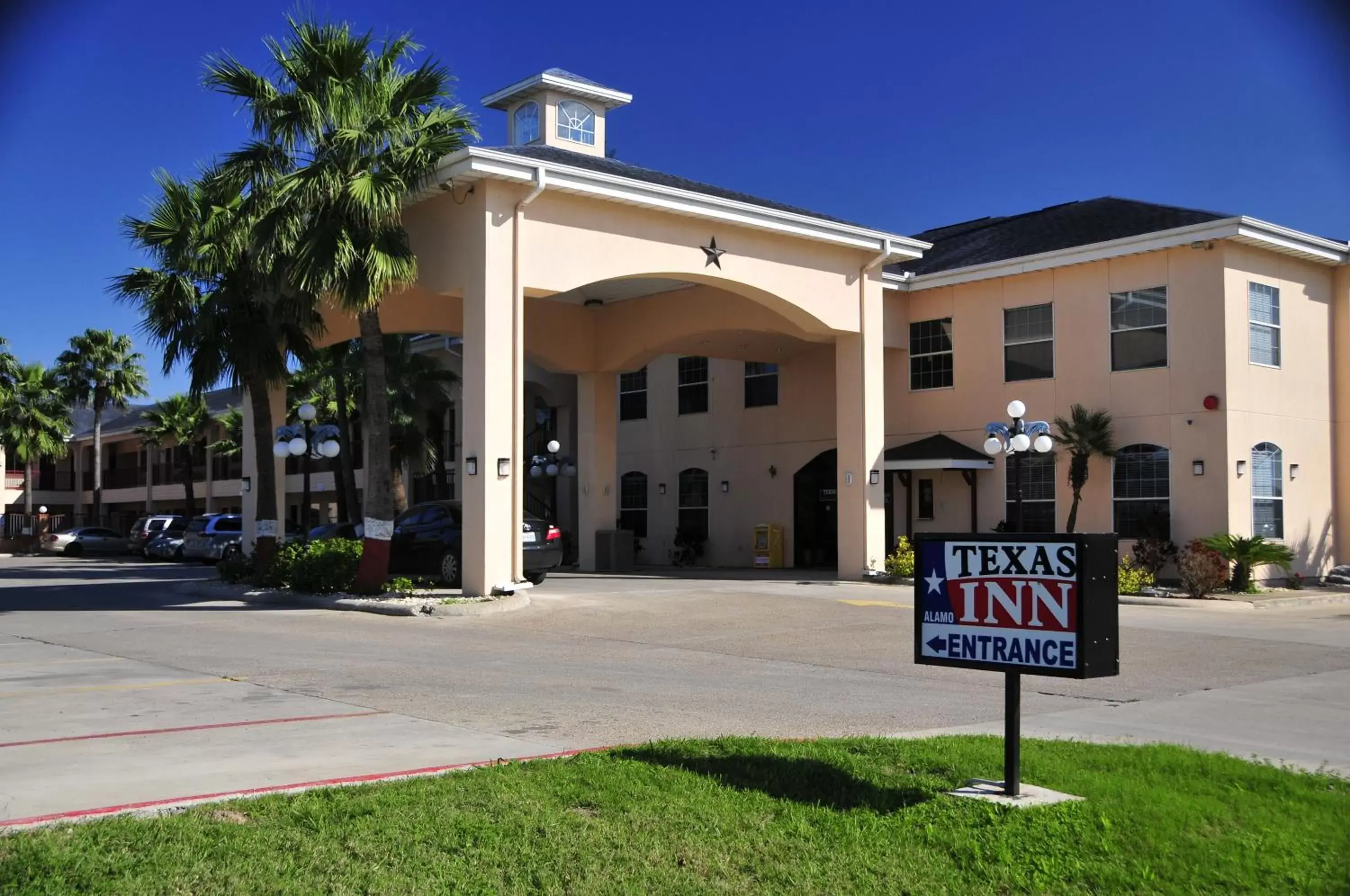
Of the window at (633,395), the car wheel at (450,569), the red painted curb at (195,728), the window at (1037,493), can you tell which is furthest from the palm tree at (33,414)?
the red painted curb at (195,728)

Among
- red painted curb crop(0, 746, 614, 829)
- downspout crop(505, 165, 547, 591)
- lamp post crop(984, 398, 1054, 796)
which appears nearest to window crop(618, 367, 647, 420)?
lamp post crop(984, 398, 1054, 796)

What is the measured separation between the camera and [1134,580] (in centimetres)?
2242

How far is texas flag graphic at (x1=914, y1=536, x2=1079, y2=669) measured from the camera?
6543mm

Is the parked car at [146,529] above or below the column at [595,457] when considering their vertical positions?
below

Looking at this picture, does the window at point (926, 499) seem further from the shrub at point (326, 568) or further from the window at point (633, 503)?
the shrub at point (326, 568)

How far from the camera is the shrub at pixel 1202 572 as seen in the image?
21297 millimetres

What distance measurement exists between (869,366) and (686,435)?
33.4ft

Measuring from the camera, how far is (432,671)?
1253cm

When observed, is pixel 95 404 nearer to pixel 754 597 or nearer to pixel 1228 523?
pixel 754 597

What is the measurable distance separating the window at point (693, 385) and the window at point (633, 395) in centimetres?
153

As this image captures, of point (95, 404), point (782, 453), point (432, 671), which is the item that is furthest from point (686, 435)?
point (95, 404)

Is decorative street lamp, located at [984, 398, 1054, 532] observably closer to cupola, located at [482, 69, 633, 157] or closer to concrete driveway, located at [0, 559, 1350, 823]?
concrete driveway, located at [0, 559, 1350, 823]

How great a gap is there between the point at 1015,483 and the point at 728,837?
858 inches

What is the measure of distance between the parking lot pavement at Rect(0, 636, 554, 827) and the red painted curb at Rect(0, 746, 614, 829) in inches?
0.8
